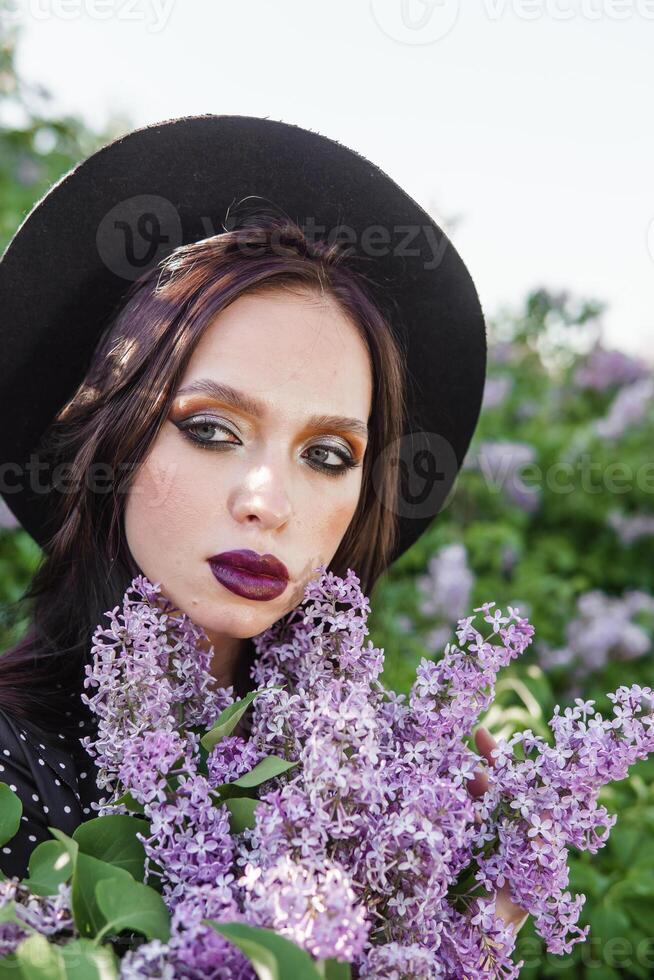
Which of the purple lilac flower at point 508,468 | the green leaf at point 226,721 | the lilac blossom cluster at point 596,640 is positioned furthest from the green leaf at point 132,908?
the purple lilac flower at point 508,468

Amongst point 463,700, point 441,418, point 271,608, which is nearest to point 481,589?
point 441,418

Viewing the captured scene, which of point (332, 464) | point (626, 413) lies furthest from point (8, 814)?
point (626, 413)

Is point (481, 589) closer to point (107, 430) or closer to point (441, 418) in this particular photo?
point (441, 418)

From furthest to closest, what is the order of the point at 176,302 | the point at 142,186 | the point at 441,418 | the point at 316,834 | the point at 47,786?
the point at 441,418
the point at 142,186
the point at 176,302
the point at 47,786
the point at 316,834

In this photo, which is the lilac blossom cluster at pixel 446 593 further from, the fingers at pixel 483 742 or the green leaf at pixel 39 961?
the green leaf at pixel 39 961

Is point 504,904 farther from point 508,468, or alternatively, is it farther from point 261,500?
point 508,468

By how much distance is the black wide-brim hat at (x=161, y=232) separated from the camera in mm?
1465

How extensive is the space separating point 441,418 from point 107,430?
668mm

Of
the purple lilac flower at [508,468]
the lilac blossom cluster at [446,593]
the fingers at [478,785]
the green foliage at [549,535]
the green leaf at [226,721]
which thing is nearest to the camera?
the green leaf at [226,721]

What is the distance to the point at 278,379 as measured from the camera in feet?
4.25

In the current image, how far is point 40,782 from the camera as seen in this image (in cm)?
124

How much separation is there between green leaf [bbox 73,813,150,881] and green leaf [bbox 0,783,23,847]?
0.07 meters

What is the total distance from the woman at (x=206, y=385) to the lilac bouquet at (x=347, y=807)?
0.16 meters

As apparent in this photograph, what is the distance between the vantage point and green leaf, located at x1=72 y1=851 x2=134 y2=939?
0.87 metres
